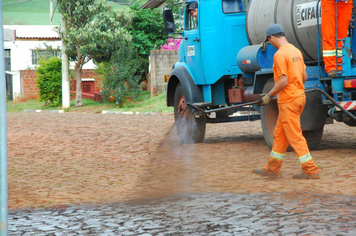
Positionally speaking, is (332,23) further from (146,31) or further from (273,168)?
(146,31)

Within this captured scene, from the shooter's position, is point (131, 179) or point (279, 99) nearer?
point (279, 99)

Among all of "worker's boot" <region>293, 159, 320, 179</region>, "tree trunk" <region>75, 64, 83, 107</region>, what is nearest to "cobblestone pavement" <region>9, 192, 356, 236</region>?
→ "worker's boot" <region>293, 159, 320, 179</region>

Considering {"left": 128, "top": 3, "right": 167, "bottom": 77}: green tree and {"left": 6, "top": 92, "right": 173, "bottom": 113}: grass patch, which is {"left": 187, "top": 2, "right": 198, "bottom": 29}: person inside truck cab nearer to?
{"left": 6, "top": 92, "right": 173, "bottom": 113}: grass patch

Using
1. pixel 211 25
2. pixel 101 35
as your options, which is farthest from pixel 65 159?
pixel 101 35

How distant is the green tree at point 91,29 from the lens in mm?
26000

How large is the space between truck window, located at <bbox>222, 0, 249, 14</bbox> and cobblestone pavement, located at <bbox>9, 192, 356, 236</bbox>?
5393mm

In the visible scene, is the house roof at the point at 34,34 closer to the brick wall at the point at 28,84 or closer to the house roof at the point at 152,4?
the brick wall at the point at 28,84

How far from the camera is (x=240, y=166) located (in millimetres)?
8211

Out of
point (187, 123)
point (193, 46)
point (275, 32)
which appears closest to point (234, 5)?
point (193, 46)

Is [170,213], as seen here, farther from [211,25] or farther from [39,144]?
[39,144]

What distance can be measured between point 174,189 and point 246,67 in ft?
12.1

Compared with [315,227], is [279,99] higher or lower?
higher

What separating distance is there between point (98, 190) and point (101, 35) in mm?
20001

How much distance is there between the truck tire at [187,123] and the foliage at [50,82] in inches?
730
